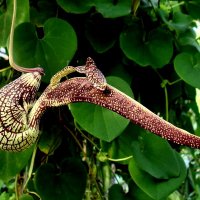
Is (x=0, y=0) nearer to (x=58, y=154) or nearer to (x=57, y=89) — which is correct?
(x=58, y=154)

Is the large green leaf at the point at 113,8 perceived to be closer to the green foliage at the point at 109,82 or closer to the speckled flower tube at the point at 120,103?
the green foliage at the point at 109,82

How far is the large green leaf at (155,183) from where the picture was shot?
0.71 meters

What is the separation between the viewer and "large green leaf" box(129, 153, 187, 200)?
2.34 ft

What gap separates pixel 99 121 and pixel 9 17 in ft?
0.86

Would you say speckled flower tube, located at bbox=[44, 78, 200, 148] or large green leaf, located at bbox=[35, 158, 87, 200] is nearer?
speckled flower tube, located at bbox=[44, 78, 200, 148]

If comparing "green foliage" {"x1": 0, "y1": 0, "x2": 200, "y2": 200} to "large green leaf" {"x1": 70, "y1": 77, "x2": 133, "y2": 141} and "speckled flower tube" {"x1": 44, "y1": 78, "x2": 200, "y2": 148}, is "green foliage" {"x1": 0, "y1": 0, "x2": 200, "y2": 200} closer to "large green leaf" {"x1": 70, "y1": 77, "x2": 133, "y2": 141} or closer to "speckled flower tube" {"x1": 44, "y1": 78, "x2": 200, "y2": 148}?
"large green leaf" {"x1": 70, "y1": 77, "x2": 133, "y2": 141}

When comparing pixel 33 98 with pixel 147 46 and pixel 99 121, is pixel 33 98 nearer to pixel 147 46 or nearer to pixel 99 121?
pixel 99 121

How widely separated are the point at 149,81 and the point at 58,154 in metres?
0.24

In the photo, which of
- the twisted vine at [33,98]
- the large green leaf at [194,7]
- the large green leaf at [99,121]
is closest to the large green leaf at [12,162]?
the large green leaf at [99,121]

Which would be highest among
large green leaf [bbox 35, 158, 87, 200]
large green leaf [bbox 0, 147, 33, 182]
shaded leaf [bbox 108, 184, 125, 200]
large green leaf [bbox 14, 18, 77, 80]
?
large green leaf [bbox 14, 18, 77, 80]

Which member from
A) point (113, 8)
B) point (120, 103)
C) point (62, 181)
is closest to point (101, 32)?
point (113, 8)

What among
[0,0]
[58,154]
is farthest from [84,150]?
[0,0]

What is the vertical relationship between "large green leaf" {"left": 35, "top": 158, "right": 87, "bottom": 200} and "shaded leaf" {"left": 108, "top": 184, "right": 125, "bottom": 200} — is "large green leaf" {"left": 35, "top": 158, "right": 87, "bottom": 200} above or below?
above

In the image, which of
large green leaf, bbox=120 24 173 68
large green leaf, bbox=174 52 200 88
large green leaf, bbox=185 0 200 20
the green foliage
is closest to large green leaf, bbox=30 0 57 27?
the green foliage
